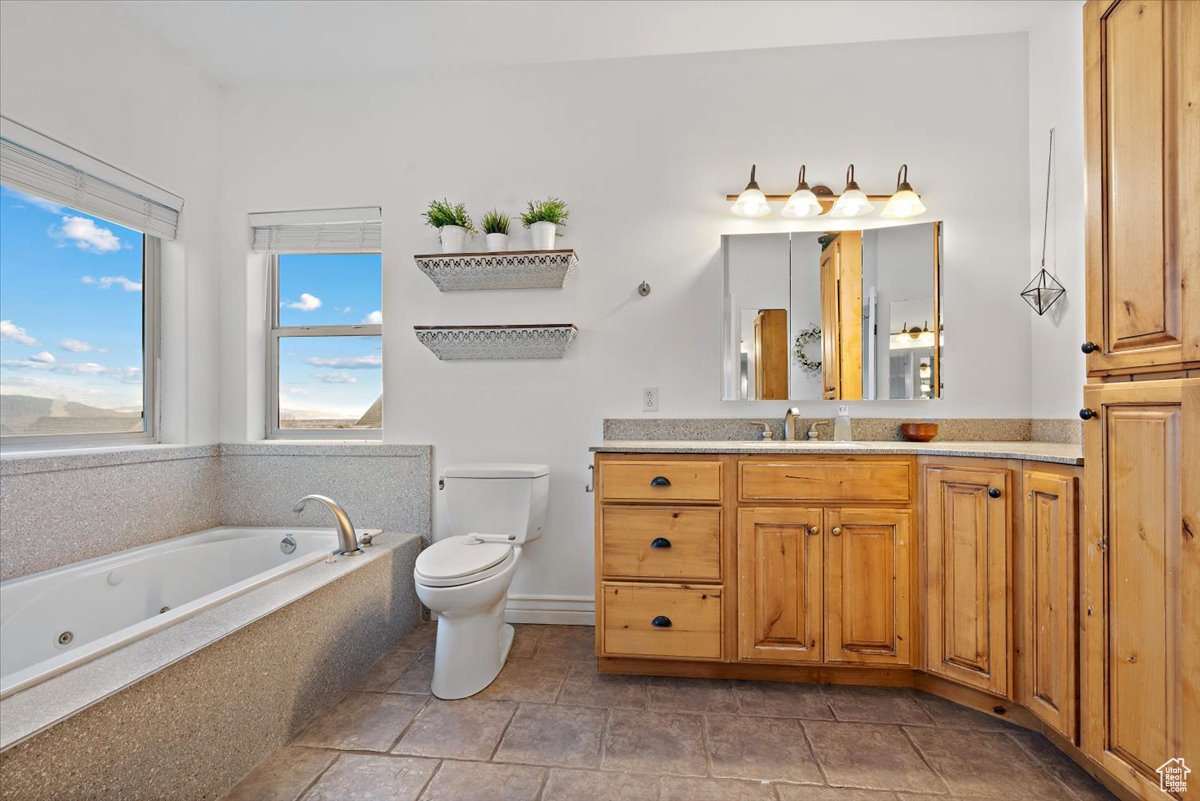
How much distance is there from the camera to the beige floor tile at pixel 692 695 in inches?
68.9

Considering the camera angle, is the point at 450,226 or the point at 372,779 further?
the point at 450,226

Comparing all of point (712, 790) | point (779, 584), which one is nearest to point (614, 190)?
point (779, 584)

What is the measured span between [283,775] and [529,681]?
0.78 m

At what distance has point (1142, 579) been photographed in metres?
1.21

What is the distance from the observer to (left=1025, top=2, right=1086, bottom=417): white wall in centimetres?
192

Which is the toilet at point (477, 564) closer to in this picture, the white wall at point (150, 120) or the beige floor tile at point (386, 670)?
the beige floor tile at point (386, 670)

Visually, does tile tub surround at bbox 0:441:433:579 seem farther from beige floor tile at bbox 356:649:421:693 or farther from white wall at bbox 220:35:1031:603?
beige floor tile at bbox 356:649:421:693

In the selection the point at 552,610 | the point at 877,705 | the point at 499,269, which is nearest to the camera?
the point at 877,705

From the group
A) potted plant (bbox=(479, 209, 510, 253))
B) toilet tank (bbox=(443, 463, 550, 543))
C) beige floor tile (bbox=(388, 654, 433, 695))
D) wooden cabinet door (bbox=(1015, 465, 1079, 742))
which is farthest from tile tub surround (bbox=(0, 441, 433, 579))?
wooden cabinet door (bbox=(1015, 465, 1079, 742))

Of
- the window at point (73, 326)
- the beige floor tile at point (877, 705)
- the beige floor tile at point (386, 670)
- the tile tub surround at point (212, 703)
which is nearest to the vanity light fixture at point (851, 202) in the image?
the beige floor tile at point (877, 705)

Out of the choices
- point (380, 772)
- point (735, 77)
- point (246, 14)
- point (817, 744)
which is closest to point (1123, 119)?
point (735, 77)

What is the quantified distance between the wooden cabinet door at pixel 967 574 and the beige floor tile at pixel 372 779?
65.2 inches

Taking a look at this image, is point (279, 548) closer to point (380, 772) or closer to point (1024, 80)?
point (380, 772)

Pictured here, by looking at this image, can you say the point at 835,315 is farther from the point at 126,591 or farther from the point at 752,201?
the point at 126,591
